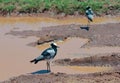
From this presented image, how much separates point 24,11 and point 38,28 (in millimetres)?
4122

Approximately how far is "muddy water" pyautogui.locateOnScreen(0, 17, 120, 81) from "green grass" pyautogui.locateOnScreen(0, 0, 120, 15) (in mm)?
1150

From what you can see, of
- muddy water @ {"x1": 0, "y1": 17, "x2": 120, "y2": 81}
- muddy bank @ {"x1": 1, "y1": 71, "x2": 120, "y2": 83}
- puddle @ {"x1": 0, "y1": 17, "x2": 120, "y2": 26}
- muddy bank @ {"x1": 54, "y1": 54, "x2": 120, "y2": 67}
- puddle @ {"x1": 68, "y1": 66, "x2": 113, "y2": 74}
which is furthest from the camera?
puddle @ {"x1": 0, "y1": 17, "x2": 120, "y2": 26}

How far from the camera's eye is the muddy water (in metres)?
13.1

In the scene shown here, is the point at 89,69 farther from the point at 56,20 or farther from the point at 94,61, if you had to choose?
the point at 56,20

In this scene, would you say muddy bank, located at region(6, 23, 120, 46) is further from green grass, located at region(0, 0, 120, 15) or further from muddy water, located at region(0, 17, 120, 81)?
green grass, located at region(0, 0, 120, 15)

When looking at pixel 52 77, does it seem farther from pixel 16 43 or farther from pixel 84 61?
pixel 16 43

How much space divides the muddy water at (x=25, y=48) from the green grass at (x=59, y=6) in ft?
3.77

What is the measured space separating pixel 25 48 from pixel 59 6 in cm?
778

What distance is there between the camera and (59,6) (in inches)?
911

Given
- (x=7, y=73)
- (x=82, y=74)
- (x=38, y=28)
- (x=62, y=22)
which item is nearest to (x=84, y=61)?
(x=82, y=74)

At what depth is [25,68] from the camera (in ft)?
43.1

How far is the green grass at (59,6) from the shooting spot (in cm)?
2281

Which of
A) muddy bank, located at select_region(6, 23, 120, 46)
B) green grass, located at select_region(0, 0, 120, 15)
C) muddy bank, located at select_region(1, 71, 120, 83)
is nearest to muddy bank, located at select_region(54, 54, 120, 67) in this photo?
muddy bank, located at select_region(1, 71, 120, 83)

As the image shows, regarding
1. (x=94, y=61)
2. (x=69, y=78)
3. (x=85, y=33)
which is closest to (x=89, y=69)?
(x=94, y=61)
